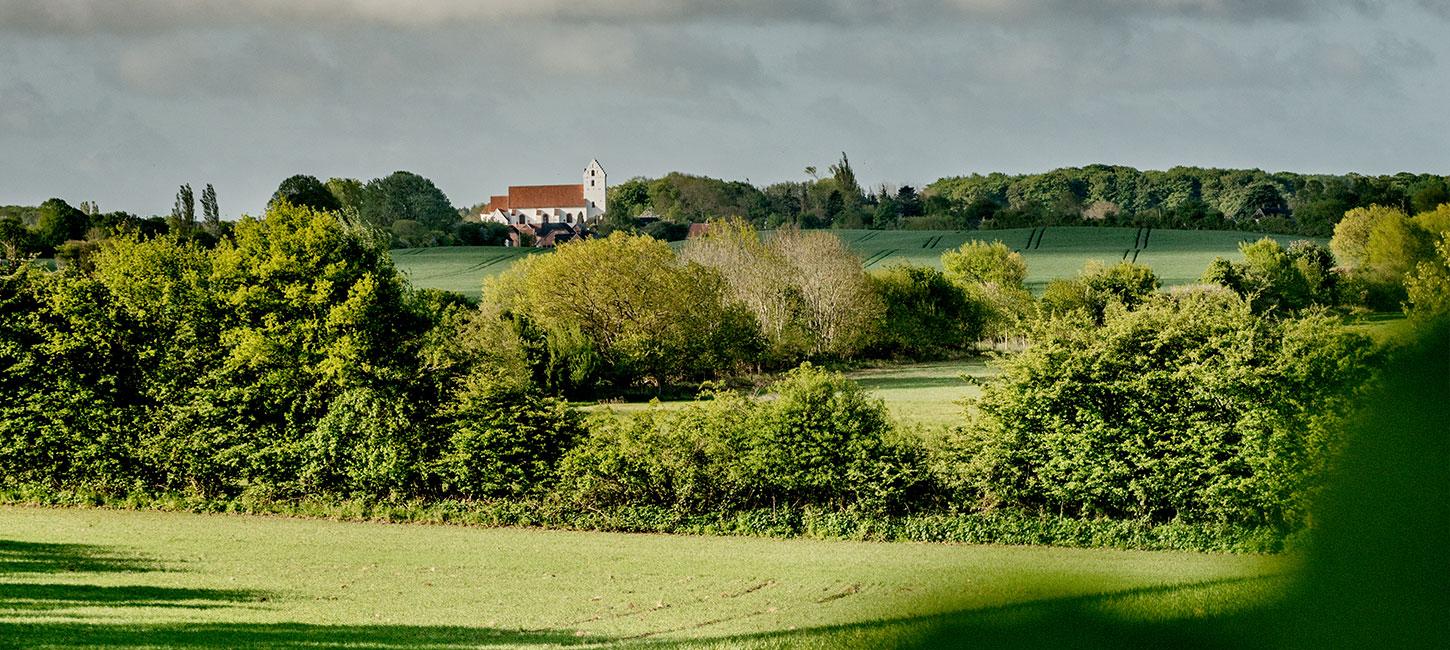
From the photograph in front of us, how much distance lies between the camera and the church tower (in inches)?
5881

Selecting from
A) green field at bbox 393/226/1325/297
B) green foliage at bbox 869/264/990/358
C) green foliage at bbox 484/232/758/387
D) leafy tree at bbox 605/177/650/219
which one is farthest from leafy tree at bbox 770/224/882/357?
leafy tree at bbox 605/177/650/219

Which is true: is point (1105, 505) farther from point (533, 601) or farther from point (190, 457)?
point (190, 457)

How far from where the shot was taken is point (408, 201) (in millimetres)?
124438

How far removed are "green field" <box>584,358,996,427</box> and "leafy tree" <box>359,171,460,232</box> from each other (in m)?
67.9

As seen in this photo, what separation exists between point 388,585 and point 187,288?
12.0 metres

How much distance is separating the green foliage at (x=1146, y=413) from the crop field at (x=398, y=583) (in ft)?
8.36

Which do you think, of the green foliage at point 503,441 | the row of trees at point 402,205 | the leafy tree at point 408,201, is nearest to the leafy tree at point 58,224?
the row of trees at point 402,205

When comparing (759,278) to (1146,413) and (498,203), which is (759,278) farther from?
(498,203)

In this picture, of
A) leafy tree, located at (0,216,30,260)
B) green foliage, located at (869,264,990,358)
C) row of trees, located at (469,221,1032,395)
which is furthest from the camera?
leafy tree, located at (0,216,30,260)

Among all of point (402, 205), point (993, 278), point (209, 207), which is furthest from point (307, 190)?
point (993, 278)

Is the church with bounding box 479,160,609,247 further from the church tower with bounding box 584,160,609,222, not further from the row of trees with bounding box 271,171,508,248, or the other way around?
the row of trees with bounding box 271,171,508,248

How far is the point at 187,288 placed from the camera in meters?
26.3

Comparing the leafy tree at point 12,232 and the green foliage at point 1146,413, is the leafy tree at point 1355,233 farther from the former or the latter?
the leafy tree at point 12,232

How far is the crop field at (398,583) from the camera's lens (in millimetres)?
13094
